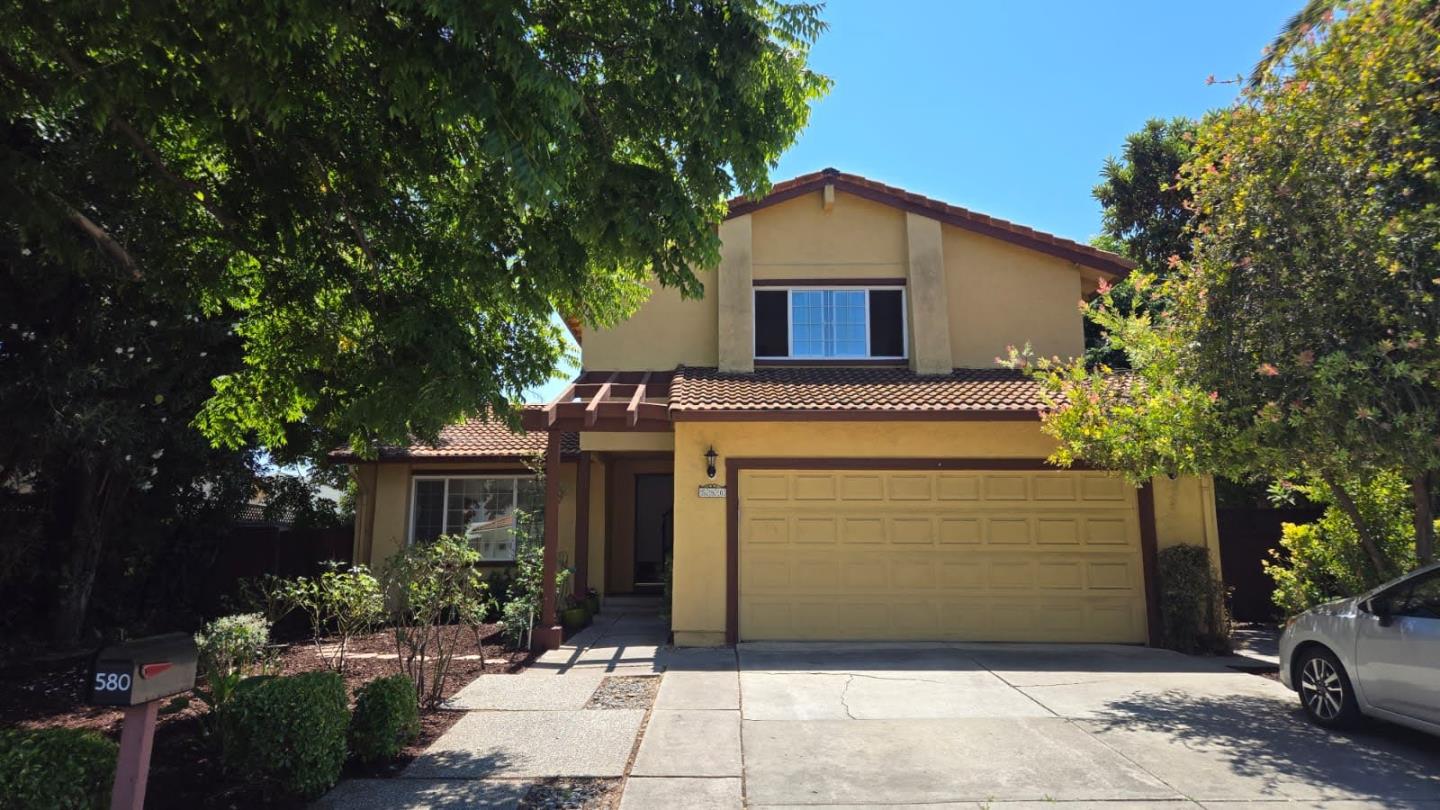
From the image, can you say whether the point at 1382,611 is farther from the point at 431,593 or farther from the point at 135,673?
the point at 135,673

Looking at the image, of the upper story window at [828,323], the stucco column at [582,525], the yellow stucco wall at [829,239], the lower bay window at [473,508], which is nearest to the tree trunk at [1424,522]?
the upper story window at [828,323]

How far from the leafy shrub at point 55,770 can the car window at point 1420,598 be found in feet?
28.3

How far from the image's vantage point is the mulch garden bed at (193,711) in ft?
17.3

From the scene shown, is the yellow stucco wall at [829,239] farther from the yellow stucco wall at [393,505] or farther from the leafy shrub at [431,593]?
the leafy shrub at [431,593]

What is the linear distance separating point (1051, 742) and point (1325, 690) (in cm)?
259

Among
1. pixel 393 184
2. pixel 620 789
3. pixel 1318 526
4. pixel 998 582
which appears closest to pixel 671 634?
pixel 998 582

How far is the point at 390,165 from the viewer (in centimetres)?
633

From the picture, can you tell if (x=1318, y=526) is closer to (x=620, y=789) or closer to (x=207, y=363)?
(x=620, y=789)

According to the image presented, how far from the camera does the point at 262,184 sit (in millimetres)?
6305

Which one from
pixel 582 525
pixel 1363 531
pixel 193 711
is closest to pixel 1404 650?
pixel 1363 531

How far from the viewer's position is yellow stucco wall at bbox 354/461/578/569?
14.3 meters

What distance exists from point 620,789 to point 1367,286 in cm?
677

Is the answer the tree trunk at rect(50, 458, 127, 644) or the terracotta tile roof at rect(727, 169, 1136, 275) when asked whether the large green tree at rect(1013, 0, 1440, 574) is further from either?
the tree trunk at rect(50, 458, 127, 644)

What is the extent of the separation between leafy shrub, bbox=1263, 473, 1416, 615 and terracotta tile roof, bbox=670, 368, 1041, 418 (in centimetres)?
344
